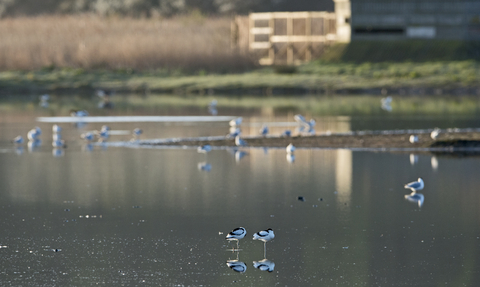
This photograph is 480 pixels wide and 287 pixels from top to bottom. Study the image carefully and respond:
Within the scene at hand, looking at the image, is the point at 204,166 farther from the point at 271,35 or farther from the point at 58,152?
the point at 271,35

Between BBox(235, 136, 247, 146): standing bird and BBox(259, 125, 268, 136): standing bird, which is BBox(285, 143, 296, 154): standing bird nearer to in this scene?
BBox(235, 136, 247, 146): standing bird

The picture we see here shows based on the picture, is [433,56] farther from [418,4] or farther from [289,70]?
[289,70]

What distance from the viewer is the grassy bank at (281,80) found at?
3794 centimetres

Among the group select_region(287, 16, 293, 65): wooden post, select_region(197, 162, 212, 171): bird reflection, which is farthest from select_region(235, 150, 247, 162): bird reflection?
select_region(287, 16, 293, 65): wooden post

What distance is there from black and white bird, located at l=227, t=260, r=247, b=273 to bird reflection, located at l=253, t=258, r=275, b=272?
0.12 meters

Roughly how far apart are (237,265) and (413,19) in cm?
4027

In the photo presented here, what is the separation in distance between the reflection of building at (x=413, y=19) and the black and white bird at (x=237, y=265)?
39486 mm

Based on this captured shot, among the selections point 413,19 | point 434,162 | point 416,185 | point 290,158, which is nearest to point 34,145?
point 290,158

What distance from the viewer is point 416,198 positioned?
11.7m

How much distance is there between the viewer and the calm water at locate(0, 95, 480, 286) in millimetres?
7918

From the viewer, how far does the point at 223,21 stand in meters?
51.3

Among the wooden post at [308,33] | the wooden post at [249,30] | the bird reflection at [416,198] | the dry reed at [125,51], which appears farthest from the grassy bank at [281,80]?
the bird reflection at [416,198]

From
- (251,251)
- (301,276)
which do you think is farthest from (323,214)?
(301,276)

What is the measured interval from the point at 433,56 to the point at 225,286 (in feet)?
126
